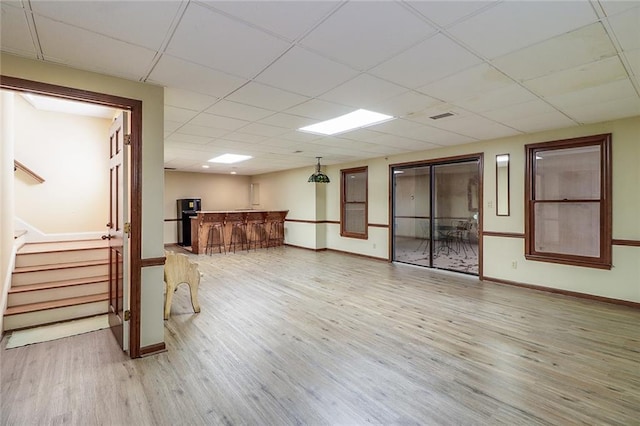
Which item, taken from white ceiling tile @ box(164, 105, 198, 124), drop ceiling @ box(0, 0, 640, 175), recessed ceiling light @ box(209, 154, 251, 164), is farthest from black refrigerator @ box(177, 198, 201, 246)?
drop ceiling @ box(0, 0, 640, 175)

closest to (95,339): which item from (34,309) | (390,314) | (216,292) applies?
(34,309)

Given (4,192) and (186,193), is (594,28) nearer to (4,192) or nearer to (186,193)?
(4,192)

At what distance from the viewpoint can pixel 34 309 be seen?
3.29 metres

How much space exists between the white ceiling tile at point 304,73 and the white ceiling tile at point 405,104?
73 centimetres

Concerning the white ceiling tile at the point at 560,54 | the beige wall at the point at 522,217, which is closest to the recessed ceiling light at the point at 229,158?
the beige wall at the point at 522,217

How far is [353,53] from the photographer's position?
2205mm

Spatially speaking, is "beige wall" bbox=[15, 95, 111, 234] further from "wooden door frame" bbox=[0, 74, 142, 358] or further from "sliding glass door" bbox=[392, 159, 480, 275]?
"sliding glass door" bbox=[392, 159, 480, 275]

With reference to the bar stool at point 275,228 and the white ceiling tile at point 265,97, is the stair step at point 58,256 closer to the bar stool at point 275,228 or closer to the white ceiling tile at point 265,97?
the white ceiling tile at point 265,97

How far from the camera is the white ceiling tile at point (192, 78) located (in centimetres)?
239

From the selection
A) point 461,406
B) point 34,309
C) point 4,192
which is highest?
point 4,192

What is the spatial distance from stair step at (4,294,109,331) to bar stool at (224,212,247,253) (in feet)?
16.2

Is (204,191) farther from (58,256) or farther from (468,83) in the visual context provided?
(468,83)

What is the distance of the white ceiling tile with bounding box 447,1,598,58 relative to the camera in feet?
5.61

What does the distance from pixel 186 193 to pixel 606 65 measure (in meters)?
10.4
